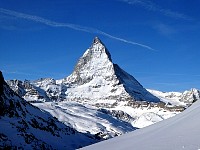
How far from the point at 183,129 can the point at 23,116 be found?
72153mm

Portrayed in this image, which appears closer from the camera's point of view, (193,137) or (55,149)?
(193,137)

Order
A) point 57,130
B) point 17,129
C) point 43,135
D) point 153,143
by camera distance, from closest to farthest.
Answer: point 153,143, point 17,129, point 43,135, point 57,130

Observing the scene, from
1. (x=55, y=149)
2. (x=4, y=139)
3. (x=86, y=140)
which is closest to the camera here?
(x=4, y=139)

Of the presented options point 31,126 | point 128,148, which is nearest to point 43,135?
point 31,126

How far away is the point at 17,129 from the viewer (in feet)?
215

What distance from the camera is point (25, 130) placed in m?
70.2

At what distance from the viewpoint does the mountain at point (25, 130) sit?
5952 cm

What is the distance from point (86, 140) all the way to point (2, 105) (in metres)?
38.1

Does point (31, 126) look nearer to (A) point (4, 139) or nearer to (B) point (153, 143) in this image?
(A) point (4, 139)

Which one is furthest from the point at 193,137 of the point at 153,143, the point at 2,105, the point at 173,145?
Result: the point at 2,105

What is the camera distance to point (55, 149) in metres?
71.4

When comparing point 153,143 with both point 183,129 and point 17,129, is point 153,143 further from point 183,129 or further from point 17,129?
point 17,129

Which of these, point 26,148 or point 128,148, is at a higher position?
point 128,148

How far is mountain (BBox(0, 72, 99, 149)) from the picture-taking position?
59.5 meters
